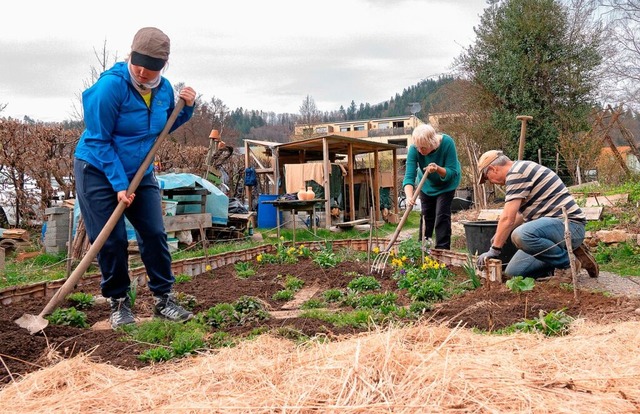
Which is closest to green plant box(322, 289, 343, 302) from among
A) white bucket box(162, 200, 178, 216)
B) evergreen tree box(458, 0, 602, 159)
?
white bucket box(162, 200, 178, 216)

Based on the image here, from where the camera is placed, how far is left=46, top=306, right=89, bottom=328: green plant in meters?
3.30

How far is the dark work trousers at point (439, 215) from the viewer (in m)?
5.49

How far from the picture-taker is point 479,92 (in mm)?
16125

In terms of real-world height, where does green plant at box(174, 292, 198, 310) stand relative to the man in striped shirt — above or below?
below

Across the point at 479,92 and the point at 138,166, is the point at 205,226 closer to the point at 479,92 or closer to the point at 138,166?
the point at 138,166

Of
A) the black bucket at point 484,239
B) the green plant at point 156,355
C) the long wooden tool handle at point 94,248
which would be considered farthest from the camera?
the black bucket at point 484,239

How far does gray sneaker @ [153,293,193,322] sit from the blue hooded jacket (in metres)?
0.79

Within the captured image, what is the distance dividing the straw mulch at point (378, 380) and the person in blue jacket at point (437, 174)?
3.17 metres

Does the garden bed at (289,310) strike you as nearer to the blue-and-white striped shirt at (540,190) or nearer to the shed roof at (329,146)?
the blue-and-white striped shirt at (540,190)

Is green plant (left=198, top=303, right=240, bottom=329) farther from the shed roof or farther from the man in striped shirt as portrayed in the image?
the shed roof

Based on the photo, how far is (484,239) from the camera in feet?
17.4

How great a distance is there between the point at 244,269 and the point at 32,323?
2792 mm

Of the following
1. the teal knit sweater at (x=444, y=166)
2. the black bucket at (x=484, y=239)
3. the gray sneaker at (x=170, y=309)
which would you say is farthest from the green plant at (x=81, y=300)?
the black bucket at (x=484, y=239)

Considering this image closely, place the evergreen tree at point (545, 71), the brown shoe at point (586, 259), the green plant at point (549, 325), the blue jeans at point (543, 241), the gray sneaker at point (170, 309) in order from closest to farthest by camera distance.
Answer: the green plant at point (549, 325) → the gray sneaker at point (170, 309) → the blue jeans at point (543, 241) → the brown shoe at point (586, 259) → the evergreen tree at point (545, 71)
